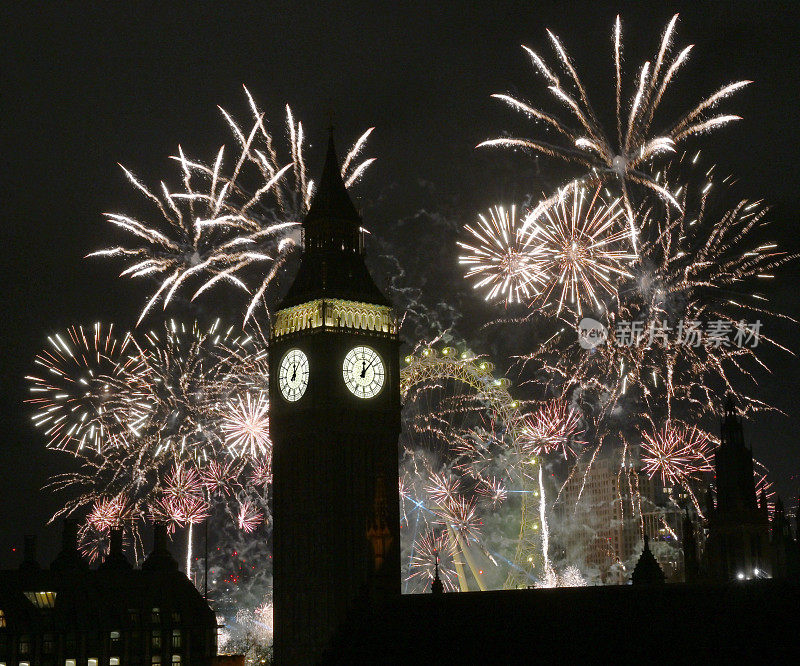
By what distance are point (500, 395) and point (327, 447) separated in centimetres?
2184

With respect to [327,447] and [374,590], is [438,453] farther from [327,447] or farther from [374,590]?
[374,590]

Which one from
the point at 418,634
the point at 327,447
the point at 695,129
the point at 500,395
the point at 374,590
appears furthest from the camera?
the point at 500,395

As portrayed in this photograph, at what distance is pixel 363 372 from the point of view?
260 ft

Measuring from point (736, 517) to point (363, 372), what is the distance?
3146 cm

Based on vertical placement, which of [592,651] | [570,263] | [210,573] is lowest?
[592,651]

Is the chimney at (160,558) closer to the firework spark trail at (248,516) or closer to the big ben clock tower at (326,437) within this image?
the firework spark trail at (248,516)

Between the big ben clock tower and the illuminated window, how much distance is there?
119 ft

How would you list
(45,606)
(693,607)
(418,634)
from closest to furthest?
(693,607) < (418,634) < (45,606)

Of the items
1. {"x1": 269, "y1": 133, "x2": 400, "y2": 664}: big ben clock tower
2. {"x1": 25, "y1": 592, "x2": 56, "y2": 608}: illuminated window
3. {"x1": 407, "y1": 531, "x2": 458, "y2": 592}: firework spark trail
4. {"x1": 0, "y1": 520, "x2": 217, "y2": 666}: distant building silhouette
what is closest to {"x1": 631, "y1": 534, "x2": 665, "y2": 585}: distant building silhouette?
{"x1": 269, "y1": 133, "x2": 400, "y2": 664}: big ben clock tower

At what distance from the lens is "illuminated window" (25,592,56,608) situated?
10856 centimetres

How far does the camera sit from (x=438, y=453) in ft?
323

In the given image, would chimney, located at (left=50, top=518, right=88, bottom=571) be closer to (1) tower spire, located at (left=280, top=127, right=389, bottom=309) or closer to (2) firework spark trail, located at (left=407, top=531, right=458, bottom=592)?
(2) firework spark trail, located at (left=407, top=531, right=458, bottom=592)

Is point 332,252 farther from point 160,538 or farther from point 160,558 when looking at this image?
point 160,538

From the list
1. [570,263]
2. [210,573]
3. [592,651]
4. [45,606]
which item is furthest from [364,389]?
[210,573]
